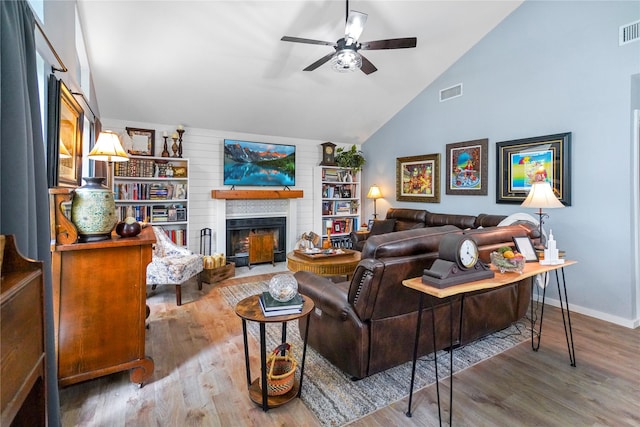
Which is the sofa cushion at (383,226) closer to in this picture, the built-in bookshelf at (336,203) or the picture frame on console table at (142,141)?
the built-in bookshelf at (336,203)

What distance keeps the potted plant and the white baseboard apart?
13.0 ft

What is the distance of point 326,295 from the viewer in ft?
7.47

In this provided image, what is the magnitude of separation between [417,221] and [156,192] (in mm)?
4238

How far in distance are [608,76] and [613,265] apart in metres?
1.98

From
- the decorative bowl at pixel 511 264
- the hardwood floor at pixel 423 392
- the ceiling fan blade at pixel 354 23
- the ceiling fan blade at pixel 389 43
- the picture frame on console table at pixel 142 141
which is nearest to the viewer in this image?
the hardwood floor at pixel 423 392

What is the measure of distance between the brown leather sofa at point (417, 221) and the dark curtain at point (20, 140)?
4.55 meters

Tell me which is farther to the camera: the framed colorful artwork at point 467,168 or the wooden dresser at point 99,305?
the framed colorful artwork at point 467,168

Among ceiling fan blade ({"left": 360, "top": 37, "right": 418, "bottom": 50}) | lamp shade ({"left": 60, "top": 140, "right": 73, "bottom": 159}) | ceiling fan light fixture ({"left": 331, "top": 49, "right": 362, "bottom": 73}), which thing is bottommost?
lamp shade ({"left": 60, "top": 140, "right": 73, "bottom": 159})

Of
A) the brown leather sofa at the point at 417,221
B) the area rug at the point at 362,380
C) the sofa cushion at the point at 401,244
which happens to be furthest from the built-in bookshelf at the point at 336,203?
the sofa cushion at the point at 401,244

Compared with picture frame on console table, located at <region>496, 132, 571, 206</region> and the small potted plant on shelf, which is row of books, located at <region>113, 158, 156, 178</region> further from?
picture frame on console table, located at <region>496, 132, 571, 206</region>

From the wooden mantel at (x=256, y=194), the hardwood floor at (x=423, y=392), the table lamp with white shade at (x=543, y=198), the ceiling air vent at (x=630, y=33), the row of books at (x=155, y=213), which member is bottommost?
the hardwood floor at (x=423, y=392)

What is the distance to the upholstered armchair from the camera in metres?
3.62

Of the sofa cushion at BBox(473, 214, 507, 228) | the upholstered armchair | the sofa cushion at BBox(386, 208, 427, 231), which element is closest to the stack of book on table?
the upholstered armchair

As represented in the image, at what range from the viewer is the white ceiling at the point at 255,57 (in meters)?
3.51
